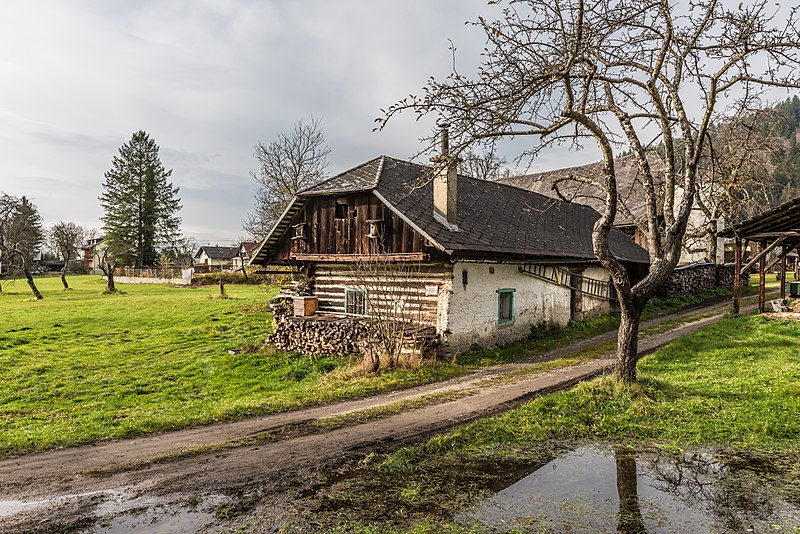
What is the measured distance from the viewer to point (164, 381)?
13.3 meters

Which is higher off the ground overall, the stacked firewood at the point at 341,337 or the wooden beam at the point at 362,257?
the wooden beam at the point at 362,257

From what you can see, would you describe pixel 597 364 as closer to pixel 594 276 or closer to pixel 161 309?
pixel 594 276

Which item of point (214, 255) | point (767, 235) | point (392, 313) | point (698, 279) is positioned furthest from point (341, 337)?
point (214, 255)

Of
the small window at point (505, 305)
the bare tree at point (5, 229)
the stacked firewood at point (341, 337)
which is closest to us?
the stacked firewood at point (341, 337)

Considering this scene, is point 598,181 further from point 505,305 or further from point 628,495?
point 628,495

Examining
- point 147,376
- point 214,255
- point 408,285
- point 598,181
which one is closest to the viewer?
point 147,376

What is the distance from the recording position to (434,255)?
1398cm

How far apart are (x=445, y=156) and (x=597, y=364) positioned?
7.62 m

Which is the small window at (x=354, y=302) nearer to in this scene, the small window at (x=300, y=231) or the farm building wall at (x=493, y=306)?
the small window at (x=300, y=231)

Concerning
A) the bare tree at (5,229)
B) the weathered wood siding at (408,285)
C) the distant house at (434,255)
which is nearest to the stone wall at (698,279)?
the distant house at (434,255)

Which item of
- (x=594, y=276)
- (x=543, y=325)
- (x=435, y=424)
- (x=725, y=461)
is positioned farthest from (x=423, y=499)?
(x=594, y=276)

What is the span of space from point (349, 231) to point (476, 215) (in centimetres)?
441

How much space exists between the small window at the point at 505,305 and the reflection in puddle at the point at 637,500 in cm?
940

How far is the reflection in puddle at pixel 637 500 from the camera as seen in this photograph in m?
4.69
